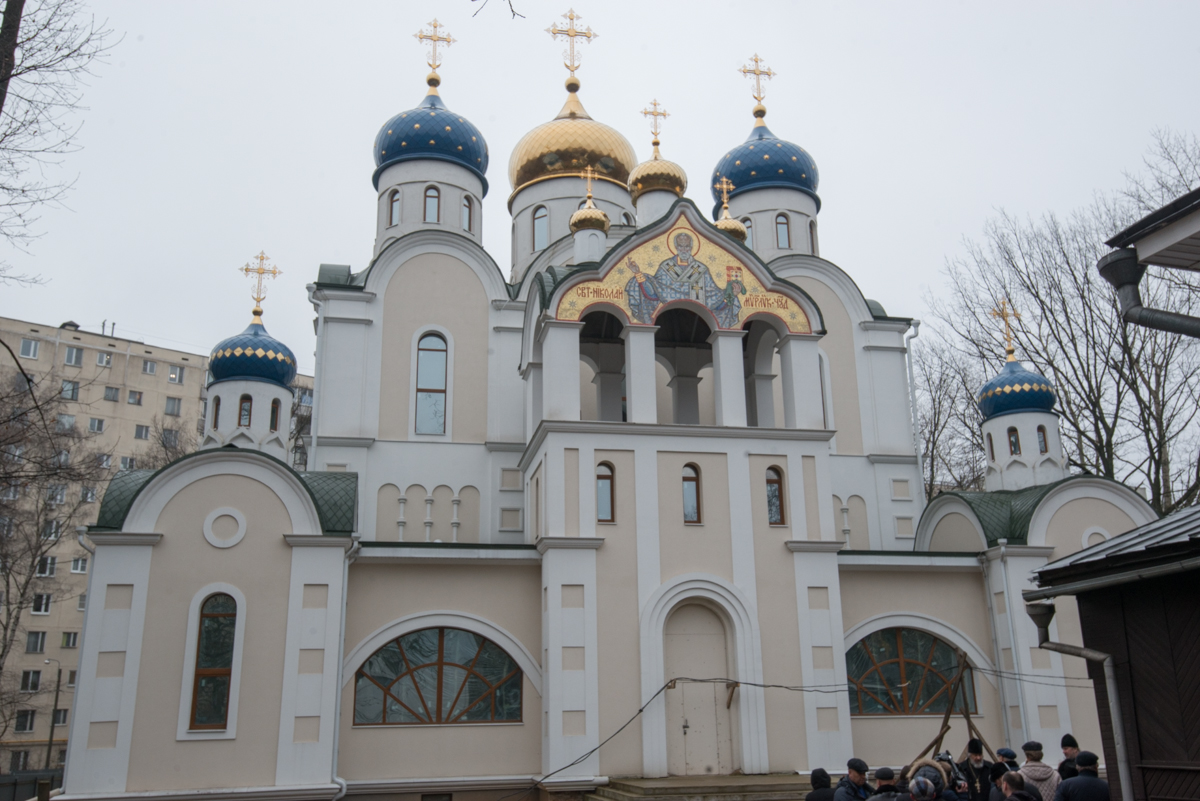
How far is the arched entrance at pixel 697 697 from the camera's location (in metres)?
13.5

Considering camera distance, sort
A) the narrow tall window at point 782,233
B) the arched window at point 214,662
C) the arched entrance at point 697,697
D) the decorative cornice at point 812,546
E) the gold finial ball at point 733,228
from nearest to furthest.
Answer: the arched window at point 214,662 → the arched entrance at point 697,697 → the decorative cornice at point 812,546 → the gold finial ball at point 733,228 → the narrow tall window at point 782,233

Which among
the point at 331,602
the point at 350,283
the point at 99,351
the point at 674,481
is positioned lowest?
the point at 331,602

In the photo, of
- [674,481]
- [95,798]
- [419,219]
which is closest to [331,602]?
[95,798]

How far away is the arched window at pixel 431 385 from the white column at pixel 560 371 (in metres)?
3.46

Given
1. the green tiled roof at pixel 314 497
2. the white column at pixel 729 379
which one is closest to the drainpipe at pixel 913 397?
the white column at pixel 729 379

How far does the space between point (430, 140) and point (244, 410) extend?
657 cm

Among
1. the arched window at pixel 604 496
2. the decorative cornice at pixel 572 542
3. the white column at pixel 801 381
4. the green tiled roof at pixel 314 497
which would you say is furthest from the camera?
the white column at pixel 801 381

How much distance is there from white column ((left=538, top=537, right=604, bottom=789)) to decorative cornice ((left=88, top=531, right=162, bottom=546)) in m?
4.86

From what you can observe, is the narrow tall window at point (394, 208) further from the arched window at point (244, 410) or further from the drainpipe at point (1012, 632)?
the drainpipe at point (1012, 632)

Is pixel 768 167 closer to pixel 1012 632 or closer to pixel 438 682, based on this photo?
pixel 1012 632

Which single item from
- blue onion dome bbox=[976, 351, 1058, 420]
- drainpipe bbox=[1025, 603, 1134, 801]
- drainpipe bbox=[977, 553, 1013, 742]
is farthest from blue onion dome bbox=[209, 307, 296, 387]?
drainpipe bbox=[1025, 603, 1134, 801]

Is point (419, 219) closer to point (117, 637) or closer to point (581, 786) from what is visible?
point (117, 637)

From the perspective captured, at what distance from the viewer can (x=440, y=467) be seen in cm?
1716

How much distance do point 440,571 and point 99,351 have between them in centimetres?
3158
